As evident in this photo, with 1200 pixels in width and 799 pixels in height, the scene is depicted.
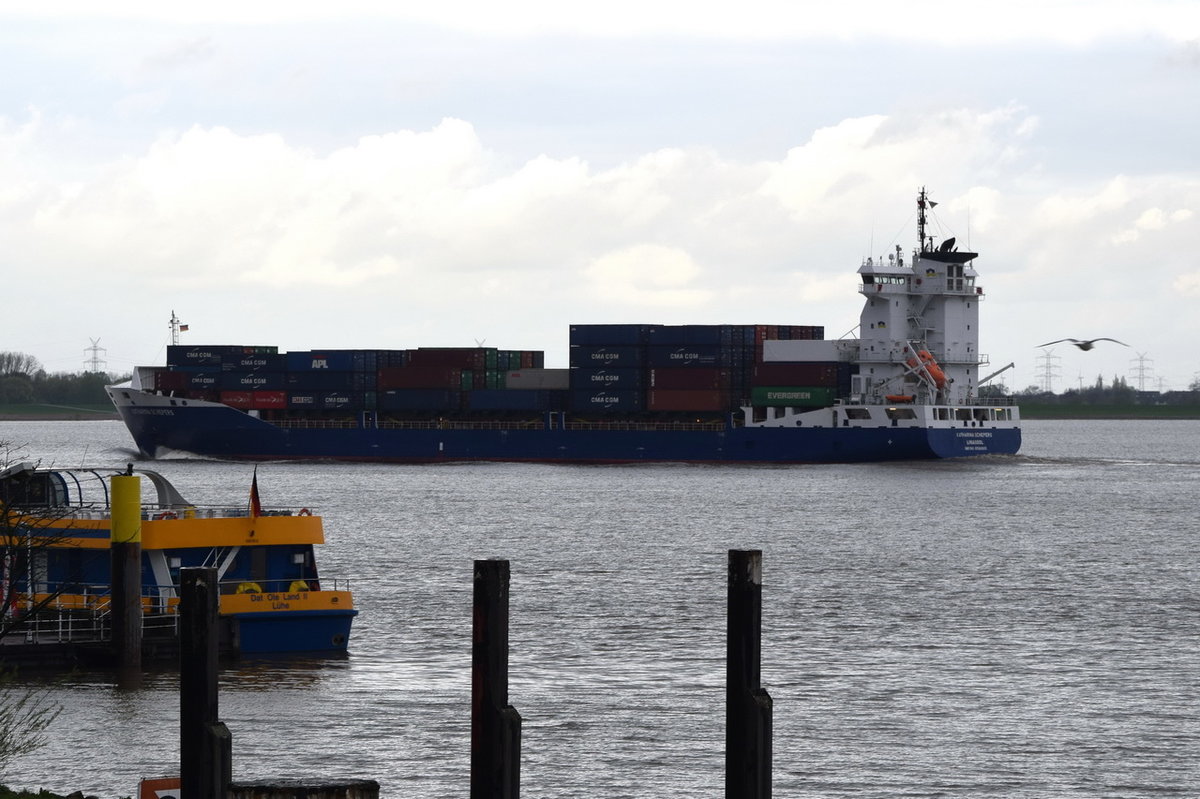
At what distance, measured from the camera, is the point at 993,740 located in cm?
2297

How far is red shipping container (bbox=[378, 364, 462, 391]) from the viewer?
97750 mm

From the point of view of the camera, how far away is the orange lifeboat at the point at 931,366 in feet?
289

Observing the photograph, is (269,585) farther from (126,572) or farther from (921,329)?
(921,329)

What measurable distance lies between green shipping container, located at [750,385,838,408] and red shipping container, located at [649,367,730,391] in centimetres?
223

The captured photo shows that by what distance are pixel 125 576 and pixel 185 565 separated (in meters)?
2.38

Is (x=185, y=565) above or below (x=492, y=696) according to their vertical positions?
above

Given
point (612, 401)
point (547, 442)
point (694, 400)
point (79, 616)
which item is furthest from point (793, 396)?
point (79, 616)

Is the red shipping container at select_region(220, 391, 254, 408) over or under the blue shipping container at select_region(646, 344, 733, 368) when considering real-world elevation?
under

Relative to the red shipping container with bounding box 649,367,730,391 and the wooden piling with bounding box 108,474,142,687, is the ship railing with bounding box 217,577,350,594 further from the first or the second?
the red shipping container with bounding box 649,367,730,391

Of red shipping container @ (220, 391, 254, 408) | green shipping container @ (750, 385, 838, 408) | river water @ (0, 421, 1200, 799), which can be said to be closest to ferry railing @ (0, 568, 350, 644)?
river water @ (0, 421, 1200, 799)

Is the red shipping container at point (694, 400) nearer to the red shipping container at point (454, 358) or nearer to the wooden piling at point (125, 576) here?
the red shipping container at point (454, 358)

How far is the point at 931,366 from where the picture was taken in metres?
88.5

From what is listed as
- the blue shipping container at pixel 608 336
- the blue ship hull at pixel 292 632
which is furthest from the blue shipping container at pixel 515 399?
the blue ship hull at pixel 292 632

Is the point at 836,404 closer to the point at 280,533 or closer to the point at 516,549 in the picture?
the point at 516,549
